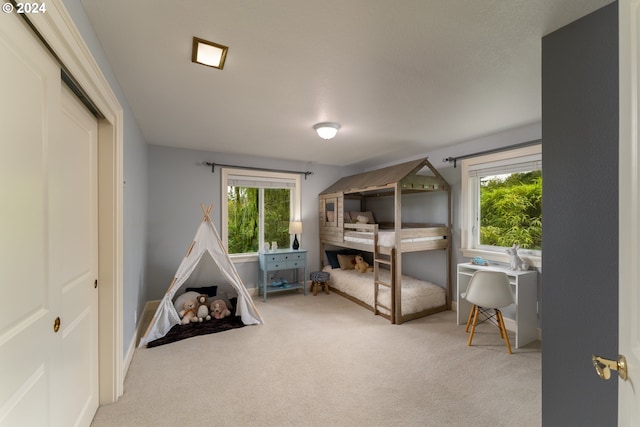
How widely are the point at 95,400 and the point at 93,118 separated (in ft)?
6.23

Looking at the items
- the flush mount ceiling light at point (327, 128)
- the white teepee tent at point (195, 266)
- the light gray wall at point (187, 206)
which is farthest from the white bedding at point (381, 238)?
the white teepee tent at point (195, 266)

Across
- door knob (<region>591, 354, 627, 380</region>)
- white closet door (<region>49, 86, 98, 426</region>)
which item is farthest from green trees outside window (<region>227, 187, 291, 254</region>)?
door knob (<region>591, 354, 627, 380</region>)

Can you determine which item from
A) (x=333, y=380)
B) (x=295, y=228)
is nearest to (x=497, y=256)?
(x=333, y=380)

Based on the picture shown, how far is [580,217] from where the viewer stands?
1.36 metres

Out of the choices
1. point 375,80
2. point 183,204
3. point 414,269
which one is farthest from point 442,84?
point 183,204

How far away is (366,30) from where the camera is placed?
58.7 inches

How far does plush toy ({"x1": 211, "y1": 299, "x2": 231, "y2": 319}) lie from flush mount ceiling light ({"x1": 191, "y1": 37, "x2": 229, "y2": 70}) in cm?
292

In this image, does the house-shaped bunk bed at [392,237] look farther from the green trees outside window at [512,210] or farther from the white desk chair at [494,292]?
the white desk chair at [494,292]

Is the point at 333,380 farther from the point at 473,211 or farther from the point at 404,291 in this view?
the point at 473,211

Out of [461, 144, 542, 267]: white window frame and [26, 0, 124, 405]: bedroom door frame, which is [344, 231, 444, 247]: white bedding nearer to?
[461, 144, 542, 267]: white window frame

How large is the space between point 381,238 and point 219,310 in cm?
238

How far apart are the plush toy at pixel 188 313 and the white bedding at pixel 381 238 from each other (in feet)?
7.87

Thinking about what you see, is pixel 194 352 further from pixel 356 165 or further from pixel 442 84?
pixel 356 165

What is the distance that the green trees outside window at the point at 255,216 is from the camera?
4586 mm
